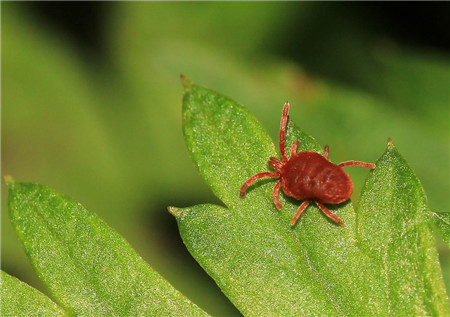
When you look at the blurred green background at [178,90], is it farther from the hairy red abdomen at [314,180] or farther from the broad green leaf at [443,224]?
the broad green leaf at [443,224]

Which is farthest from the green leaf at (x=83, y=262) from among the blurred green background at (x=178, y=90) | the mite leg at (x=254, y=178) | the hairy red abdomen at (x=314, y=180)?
the blurred green background at (x=178, y=90)

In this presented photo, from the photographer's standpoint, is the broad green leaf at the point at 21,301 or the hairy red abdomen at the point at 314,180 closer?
the broad green leaf at the point at 21,301

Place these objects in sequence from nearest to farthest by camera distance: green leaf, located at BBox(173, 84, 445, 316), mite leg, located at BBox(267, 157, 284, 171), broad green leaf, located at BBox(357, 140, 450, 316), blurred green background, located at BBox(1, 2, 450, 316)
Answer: broad green leaf, located at BBox(357, 140, 450, 316) < green leaf, located at BBox(173, 84, 445, 316) < mite leg, located at BBox(267, 157, 284, 171) < blurred green background, located at BBox(1, 2, 450, 316)

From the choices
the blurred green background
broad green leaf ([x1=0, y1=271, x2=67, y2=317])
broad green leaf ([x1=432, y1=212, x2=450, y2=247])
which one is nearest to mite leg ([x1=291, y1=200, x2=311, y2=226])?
broad green leaf ([x1=432, y1=212, x2=450, y2=247])

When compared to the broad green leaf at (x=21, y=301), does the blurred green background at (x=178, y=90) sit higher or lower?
higher

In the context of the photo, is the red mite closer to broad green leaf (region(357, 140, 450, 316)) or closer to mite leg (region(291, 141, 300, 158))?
mite leg (region(291, 141, 300, 158))

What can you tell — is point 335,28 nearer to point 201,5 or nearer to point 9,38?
point 201,5

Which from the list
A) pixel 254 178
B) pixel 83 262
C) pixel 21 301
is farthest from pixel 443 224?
pixel 21 301
